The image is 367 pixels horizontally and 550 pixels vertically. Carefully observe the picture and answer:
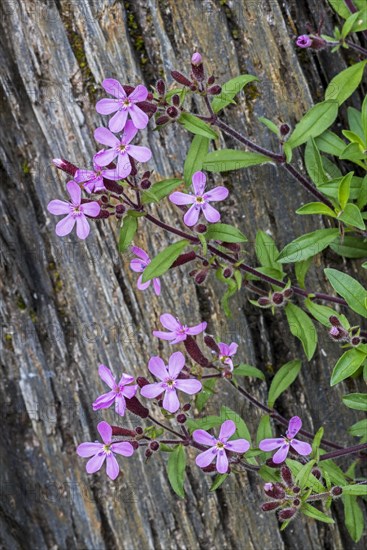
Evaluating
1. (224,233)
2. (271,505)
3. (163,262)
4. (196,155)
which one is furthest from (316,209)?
(271,505)

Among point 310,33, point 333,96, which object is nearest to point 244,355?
point 333,96

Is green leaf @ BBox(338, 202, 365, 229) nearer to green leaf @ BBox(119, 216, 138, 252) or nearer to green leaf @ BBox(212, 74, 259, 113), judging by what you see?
green leaf @ BBox(212, 74, 259, 113)

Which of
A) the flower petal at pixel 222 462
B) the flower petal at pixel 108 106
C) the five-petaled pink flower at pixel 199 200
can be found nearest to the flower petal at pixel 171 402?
the flower petal at pixel 222 462

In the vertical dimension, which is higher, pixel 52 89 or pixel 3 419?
pixel 52 89

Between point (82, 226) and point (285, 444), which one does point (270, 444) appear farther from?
point (82, 226)

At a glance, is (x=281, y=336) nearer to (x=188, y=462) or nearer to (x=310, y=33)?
(x=188, y=462)

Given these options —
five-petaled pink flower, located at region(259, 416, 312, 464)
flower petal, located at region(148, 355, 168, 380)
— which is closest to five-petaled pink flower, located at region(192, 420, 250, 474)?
five-petaled pink flower, located at region(259, 416, 312, 464)
